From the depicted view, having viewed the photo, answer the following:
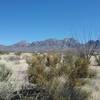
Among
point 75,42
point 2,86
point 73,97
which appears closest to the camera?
point 2,86

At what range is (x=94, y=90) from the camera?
44.3 ft

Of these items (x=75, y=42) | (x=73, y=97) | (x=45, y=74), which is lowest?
(x=73, y=97)

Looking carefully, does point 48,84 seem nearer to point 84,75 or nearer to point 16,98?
point 16,98

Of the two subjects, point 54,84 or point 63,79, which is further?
point 63,79

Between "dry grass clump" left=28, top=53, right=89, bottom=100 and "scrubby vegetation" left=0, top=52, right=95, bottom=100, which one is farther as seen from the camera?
"dry grass clump" left=28, top=53, right=89, bottom=100

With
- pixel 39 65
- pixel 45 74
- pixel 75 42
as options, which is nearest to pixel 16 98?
pixel 45 74

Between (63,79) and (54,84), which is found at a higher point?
(63,79)

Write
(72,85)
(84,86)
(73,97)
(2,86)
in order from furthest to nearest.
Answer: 1. (84,86)
2. (72,85)
3. (73,97)
4. (2,86)

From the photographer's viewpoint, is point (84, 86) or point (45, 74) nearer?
point (45, 74)

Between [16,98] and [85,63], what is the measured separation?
169 inches

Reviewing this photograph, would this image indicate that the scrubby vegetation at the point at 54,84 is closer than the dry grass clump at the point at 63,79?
Yes

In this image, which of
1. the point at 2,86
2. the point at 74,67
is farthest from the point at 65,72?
the point at 2,86

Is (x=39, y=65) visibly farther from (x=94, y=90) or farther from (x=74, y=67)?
(x=94, y=90)

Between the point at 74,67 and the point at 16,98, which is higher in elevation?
the point at 74,67
